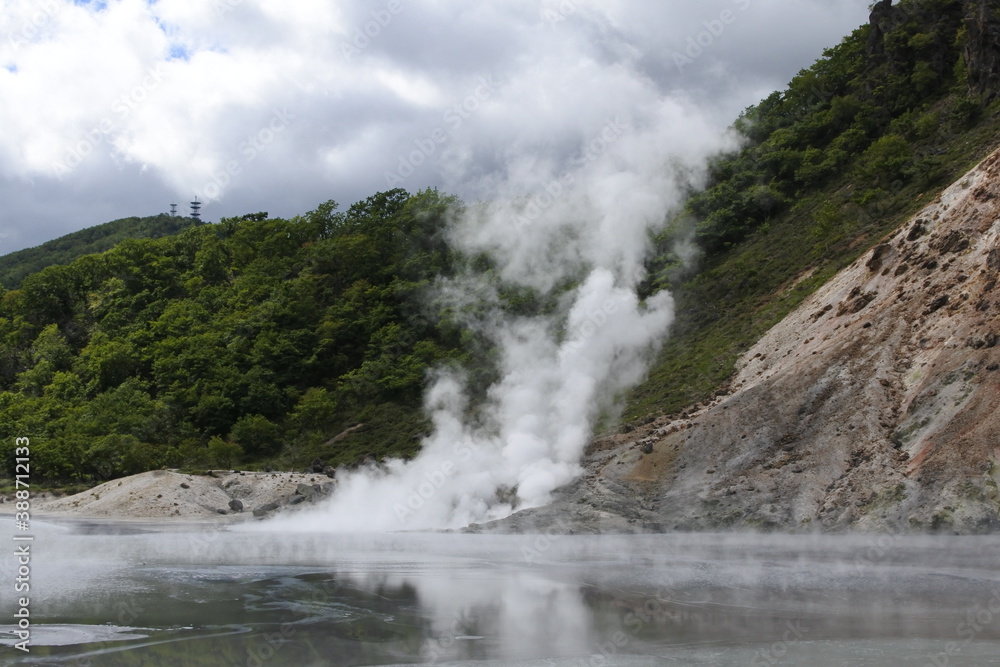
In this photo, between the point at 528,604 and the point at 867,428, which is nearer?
the point at 528,604

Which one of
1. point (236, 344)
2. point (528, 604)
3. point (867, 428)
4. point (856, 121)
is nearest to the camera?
point (528, 604)

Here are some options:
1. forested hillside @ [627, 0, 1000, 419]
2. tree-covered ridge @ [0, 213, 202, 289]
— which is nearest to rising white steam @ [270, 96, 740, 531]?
forested hillside @ [627, 0, 1000, 419]

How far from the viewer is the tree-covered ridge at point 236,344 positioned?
78.5 metres

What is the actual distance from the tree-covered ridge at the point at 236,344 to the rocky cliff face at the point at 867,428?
34032mm

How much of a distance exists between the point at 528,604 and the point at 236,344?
256ft

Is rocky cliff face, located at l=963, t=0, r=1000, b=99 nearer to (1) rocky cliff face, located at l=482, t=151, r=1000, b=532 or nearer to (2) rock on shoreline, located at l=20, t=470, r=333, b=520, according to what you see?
(1) rocky cliff face, located at l=482, t=151, r=1000, b=532

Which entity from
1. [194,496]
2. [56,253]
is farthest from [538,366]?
[56,253]

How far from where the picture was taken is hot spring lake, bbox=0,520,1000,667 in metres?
15.1

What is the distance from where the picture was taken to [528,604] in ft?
65.0

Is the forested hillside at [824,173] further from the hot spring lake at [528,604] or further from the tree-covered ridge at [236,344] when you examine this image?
the tree-covered ridge at [236,344]

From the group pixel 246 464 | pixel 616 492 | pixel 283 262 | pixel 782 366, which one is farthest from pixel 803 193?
pixel 283 262

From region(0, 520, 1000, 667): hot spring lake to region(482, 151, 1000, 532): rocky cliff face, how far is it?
2984 millimetres

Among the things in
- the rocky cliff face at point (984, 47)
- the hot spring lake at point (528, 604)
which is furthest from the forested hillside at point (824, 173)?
the hot spring lake at point (528, 604)

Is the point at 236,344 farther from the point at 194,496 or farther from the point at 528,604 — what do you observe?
the point at 528,604
